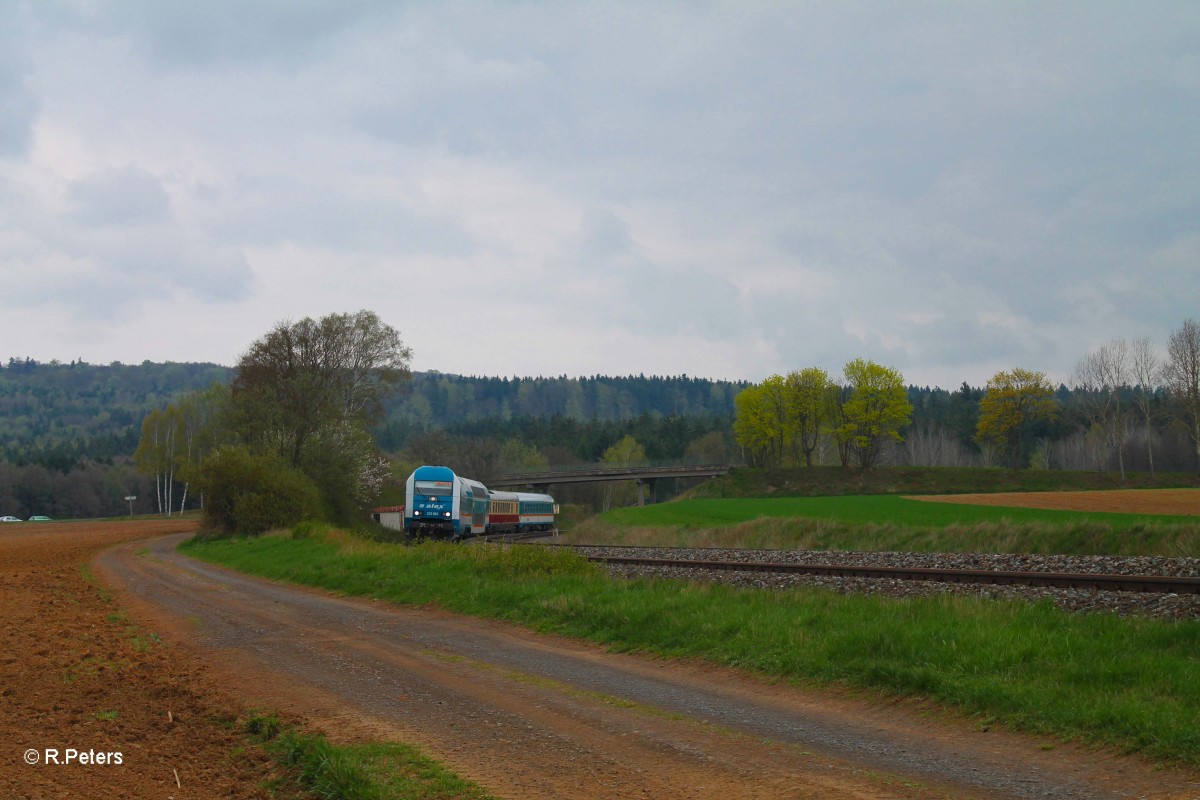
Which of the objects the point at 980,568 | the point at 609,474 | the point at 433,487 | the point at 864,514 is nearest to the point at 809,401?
the point at 609,474

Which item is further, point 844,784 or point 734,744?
point 734,744

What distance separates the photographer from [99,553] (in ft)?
129

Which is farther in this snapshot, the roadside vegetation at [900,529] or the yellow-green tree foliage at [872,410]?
the yellow-green tree foliage at [872,410]

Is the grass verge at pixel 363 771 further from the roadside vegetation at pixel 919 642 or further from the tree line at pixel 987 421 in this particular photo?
the tree line at pixel 987 421

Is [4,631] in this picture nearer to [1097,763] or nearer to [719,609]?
[719,609]

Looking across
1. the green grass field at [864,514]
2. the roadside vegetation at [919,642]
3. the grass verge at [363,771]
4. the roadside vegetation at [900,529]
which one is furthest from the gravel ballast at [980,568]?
the green grass field at [864,514]

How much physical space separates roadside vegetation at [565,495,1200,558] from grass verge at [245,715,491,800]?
2492 centimetres

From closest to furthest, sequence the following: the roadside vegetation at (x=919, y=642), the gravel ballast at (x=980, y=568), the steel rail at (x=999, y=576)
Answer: the roadside vegetation at (x=919, y=642) < the gravel ballast at (x=980, y=568) < the steel rail at (x=999, y=576)

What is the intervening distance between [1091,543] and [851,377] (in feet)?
283

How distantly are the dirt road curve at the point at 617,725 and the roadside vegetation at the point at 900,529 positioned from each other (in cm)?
2089

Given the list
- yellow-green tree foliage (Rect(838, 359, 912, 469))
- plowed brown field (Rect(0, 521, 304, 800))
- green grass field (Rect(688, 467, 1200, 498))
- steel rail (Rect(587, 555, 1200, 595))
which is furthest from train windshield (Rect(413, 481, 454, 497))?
yellow-green tree foliage (Rect(838, 359, 912, 469))

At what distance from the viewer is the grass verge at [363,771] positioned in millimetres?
7055

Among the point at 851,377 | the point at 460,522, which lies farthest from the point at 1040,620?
the point at 851,377

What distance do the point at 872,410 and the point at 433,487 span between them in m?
74.4
